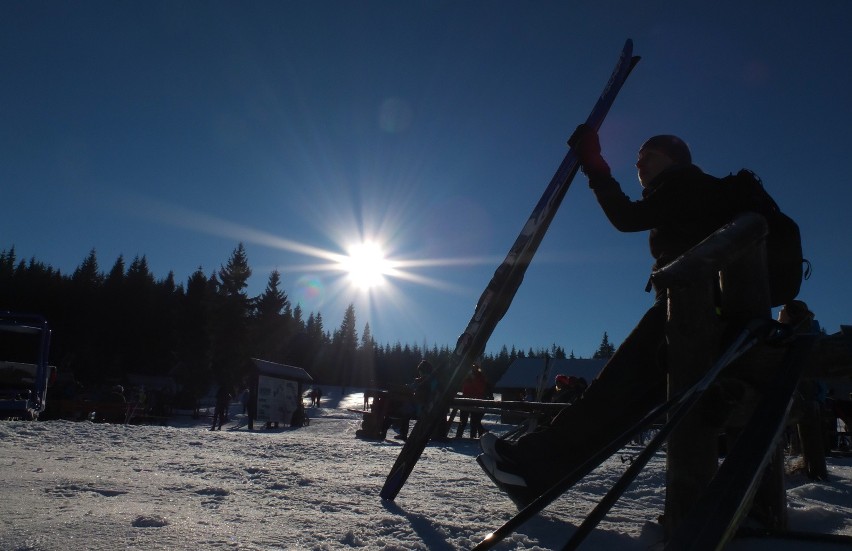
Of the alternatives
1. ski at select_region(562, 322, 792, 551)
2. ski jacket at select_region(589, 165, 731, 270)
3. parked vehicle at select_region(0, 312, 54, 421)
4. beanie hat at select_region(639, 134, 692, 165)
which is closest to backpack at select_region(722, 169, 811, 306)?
ski jacket at select_region(589, 165, 731, 270)

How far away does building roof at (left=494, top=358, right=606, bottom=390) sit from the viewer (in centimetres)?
3884

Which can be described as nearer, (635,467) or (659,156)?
(635,467)

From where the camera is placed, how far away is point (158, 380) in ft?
169

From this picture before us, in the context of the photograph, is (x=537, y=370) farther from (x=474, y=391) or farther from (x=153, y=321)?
(x=153, y=321)

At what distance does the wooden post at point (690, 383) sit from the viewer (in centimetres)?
163

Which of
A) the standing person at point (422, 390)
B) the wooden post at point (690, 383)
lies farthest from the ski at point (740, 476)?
the standing person at point (422, 390)

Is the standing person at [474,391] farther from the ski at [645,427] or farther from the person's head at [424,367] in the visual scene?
the ski at [645,427]

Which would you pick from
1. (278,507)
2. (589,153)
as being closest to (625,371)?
(589,153)

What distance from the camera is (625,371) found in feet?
7.28

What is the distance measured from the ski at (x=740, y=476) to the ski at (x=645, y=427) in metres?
0.12

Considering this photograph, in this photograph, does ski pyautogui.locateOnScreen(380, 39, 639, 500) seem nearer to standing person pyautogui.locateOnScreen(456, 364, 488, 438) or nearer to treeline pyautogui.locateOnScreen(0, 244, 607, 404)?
standing person pyautogui.locateOnScreen(456, 364, 488, 438)

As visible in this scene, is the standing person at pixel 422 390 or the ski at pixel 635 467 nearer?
the ski at pixel 635 467

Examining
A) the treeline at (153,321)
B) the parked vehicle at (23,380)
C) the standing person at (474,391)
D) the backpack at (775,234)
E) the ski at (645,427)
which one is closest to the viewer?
the ski at (645,427)

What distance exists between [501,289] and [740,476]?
2.26m
